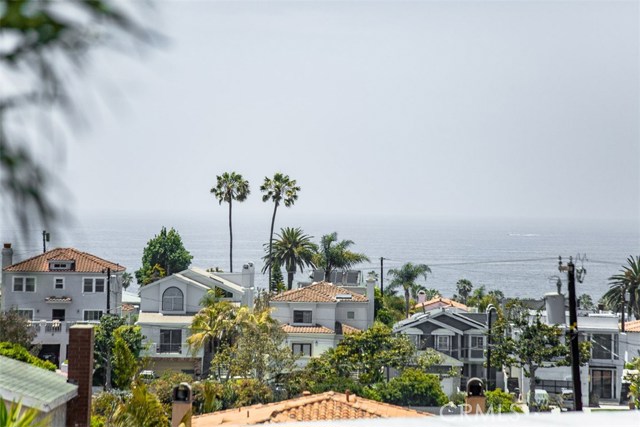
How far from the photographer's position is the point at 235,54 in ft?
35.1

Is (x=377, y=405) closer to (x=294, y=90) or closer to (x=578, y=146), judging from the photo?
(x=294, y=90)

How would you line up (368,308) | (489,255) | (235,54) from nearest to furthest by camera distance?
(235,54), (368,308), (489,255)

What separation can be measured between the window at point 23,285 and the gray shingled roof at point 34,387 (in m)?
19.6

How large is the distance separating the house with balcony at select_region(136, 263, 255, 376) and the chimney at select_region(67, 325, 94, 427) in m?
15.0

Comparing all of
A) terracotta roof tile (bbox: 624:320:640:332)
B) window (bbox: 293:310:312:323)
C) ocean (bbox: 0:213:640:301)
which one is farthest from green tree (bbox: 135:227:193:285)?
terracotta roof tile (bbox: 624:320:640:332)

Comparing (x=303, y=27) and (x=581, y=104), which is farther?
(x=581, y=104)

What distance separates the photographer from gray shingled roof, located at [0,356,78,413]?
15.7ft

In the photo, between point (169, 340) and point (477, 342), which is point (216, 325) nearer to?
point (169, 340)

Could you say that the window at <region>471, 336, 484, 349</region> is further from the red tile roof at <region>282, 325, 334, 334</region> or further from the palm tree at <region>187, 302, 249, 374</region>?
the palm tree at <region>187, 302, 249, 374</region>

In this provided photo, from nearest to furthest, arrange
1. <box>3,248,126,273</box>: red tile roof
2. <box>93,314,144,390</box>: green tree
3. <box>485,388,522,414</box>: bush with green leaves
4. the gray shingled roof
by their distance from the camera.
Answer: the gray shingled roof
<box>485,388,522,414</box>: bush with green leaves
<box>93,314,144,390</box>: green tree
<box>3,248,126,273</box>: red tile roof

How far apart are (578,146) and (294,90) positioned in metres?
40.5

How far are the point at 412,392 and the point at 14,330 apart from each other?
8120 millimetres

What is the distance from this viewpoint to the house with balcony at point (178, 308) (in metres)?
23.3

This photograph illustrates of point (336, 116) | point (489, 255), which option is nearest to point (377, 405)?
point (336, 116)
